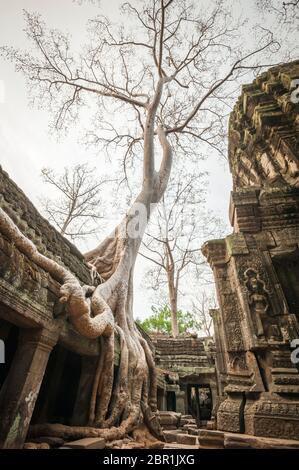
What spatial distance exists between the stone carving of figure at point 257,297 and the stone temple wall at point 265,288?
1cm

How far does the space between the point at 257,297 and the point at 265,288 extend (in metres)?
0.20

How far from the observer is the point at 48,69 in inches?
315

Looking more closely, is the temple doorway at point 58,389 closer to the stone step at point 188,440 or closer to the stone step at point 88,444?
the stone step at point 88,444

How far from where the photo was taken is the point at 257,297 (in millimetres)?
3389

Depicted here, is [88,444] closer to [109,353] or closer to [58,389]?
[109,353]

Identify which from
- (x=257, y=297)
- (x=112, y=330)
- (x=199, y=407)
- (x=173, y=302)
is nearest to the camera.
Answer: (x=112, y=330)

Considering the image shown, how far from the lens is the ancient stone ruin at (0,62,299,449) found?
7.09ft

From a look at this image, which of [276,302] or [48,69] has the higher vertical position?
[48,69]

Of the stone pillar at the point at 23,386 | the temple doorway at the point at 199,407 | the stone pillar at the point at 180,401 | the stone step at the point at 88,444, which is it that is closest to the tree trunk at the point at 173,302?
the temple doorway at the point at 199,407

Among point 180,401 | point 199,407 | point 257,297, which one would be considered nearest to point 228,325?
point 257,297

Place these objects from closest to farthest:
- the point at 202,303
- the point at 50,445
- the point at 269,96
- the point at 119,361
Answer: the point at 50,445
the point at 119,361
the point at 269,96
the point at 202,303

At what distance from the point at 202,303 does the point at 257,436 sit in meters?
23.4
